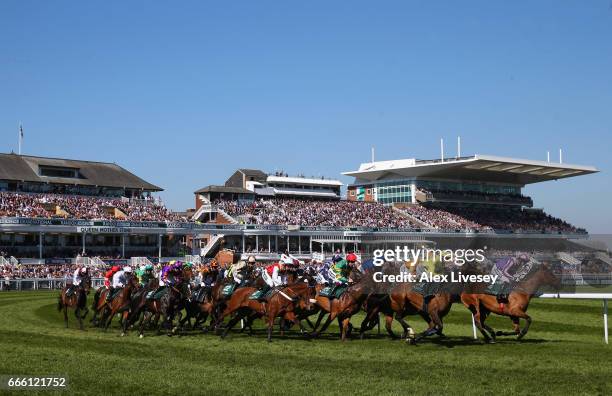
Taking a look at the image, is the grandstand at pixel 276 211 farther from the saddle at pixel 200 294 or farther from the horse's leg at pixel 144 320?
the horse's leg at pixel 144 320

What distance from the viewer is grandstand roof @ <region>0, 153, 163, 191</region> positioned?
5725 centimetres

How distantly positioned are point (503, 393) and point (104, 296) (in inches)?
523

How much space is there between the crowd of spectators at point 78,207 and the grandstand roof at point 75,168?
2.00 meters

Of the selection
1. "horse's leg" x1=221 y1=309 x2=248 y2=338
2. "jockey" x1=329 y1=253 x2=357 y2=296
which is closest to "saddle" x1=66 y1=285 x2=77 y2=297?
"horse's leg" x1=221 y1=309 x2=248 y2=338

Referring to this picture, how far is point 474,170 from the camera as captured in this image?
73.3 meters

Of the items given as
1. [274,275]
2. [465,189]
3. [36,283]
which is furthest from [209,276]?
[465,189]

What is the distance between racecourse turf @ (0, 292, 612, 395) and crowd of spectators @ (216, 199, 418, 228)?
43.9 metres

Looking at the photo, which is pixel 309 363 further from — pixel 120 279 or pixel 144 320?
pixel 120 279

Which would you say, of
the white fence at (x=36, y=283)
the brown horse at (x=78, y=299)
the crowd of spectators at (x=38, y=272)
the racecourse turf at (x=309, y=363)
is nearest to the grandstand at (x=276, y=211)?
the crowd of spectators at (x=38, y=272)

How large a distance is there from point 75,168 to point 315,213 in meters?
21.3

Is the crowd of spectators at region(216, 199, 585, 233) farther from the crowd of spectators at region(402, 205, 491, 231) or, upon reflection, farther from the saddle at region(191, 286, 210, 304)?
the saddle at region(191, 286, 210, 304)

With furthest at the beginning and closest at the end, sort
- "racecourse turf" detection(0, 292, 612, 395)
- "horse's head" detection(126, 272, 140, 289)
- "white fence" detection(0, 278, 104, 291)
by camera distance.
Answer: "white fence" detection(0, 278, 104, 291)
"horse's head" detection(126, 272, 140, 289)
"racecourse turf" detection(0, 292, 612, 395)

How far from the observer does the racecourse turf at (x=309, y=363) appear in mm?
10492

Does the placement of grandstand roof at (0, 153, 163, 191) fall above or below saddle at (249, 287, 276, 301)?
above
